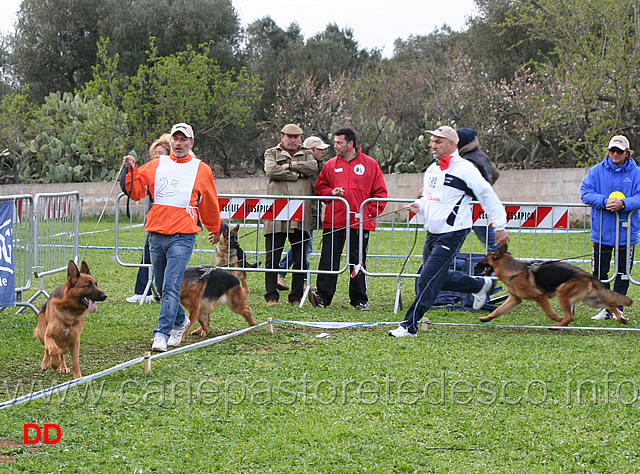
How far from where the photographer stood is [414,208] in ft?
24.3

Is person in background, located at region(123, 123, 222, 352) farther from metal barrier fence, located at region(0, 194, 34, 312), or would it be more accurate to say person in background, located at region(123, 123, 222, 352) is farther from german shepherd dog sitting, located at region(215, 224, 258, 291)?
german shepherd dog sitting, located at region(215, 224, 258, 291)

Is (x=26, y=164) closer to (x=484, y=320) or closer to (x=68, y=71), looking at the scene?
(x=68, y=71)

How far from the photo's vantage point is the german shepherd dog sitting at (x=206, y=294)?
740 cm

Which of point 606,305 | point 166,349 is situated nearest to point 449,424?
point 166,349

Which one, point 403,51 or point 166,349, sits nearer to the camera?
point 166,349

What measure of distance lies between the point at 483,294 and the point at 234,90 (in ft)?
79.4

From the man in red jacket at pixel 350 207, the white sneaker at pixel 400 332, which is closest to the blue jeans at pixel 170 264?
the white sneaker at pixel 400 332

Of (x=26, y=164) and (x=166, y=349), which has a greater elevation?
(x=26, y=164)

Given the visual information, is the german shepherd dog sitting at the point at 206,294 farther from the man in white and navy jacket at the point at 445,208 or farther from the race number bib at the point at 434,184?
the race number bib at the point at 434,184

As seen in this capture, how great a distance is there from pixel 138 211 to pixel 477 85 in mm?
16039

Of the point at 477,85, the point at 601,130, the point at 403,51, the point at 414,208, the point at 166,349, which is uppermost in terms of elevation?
the point at 403,51

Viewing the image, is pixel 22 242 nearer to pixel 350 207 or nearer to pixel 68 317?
pixel 68 317

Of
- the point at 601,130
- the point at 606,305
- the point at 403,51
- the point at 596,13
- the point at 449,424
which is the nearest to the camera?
the point at 449,424

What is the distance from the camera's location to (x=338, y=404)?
198 inches
